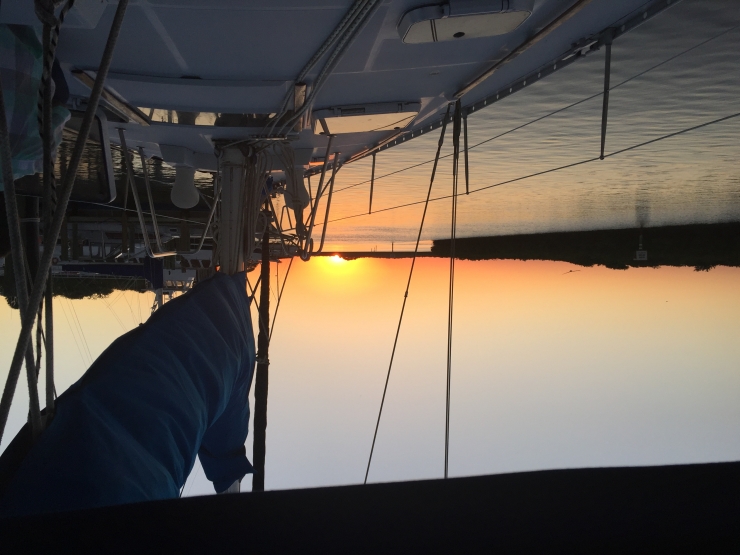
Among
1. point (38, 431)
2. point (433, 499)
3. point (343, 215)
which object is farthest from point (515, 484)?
point (343, 215)

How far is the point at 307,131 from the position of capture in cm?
248

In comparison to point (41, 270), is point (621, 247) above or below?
below

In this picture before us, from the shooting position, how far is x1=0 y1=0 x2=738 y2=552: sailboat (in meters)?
0.38

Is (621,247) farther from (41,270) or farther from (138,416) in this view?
(41,270)

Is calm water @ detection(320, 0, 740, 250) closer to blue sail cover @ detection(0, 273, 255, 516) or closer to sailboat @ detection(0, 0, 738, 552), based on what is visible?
sailboat @ detection(0, 0, 738, 552)

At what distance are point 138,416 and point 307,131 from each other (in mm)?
1926

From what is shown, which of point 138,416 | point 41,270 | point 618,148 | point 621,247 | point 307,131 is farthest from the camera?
point 621,247

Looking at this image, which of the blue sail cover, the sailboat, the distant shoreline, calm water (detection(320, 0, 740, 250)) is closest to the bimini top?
the sailboat

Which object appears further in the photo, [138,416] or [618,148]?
[618,148]

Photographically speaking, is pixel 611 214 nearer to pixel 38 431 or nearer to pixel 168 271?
pixel 168 271

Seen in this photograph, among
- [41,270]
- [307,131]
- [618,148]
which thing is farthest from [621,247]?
[41,270]

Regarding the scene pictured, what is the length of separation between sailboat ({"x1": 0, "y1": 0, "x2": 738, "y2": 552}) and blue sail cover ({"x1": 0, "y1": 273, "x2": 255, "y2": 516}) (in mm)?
59

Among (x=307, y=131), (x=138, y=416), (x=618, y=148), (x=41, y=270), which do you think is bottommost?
(x=138, y=416)

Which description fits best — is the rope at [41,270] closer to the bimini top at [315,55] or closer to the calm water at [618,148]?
the bimini top at [315,55]
